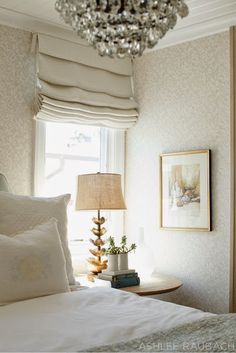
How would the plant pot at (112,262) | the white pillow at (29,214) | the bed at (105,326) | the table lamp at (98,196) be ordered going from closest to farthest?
1. the bed at (105,326)
2. the white pillow at (29,214)
3. the plant pot at (112,262)
4. the table lamp at (98,196)

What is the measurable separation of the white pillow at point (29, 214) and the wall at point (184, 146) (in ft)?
2.99

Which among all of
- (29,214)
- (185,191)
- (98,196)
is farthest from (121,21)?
(185,191)

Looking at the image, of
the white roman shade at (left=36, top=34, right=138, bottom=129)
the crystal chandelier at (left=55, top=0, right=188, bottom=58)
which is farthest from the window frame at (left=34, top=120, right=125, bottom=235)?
the crystal chandelier at (left=55, top=0, right=188, bottom=58)

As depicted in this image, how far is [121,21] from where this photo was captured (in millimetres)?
1800

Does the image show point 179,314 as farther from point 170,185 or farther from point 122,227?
point 122,227

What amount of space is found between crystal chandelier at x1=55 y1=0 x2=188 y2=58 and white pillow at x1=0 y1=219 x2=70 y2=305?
103 centimetres

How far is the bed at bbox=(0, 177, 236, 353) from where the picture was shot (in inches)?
65.8

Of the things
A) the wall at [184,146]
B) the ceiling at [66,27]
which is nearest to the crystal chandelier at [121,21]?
the ceiling at [66,27]

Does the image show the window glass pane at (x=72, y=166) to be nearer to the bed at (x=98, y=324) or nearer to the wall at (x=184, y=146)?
the wall at (x=184, y=146)

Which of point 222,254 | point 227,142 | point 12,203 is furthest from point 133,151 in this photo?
point 12,203

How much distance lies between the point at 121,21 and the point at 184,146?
77.1 inches

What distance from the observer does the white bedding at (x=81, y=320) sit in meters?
1.71

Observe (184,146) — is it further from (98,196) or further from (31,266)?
(31,266)

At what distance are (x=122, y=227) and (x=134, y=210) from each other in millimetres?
184
